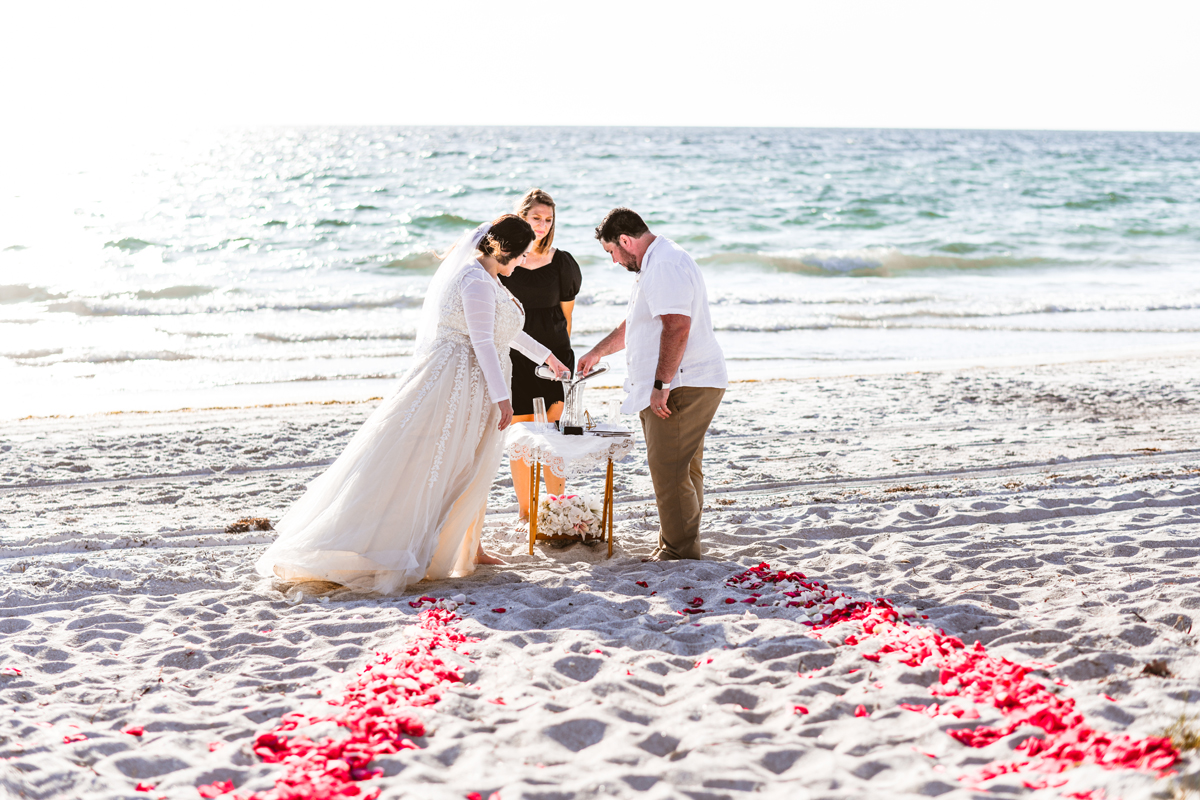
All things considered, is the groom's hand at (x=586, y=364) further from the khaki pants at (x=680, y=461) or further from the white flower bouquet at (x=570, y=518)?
the white flower bouquet at (x=570, y=518)

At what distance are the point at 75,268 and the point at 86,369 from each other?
30.4ft

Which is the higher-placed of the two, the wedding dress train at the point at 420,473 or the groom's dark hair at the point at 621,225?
Answer: the groom's dark hair at the point at 621,225

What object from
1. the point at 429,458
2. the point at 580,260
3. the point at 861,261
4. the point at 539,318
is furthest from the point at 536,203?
the point at 861,261

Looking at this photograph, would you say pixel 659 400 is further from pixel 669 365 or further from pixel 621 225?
pixel 621 225

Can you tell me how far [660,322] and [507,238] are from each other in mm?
900

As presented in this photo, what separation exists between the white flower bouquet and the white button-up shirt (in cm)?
77

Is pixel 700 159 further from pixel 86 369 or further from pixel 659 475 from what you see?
pixel 659 475

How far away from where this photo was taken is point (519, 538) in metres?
5.80

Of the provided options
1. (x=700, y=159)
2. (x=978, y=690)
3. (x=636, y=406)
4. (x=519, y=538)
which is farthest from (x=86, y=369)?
(x=700, y=159)

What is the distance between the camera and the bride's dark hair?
471 cm

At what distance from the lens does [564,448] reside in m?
4.85

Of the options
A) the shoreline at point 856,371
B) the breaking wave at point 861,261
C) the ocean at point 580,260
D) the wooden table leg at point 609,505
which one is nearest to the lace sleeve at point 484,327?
the wooden table leg at point 609,505

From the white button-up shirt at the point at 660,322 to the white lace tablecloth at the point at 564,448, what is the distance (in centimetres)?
22

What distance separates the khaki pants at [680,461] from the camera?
4902mm
